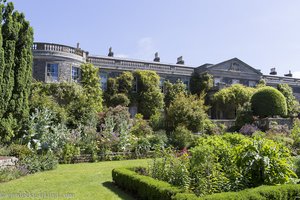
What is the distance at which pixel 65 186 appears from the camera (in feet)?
29.6

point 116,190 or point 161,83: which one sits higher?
point 161,83

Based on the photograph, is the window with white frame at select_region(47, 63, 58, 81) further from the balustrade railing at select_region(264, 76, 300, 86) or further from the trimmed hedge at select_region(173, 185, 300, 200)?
the balustrade railing at select_region(264, 76, 300, 86)

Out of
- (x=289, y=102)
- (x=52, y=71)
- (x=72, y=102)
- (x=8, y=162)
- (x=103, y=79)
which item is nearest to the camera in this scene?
(x=8, y=162)

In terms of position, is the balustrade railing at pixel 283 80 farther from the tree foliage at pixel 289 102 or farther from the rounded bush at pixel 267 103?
the rounded bush at pixel 267 103

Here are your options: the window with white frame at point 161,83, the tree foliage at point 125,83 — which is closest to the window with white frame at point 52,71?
the tree foliage at point 125,83

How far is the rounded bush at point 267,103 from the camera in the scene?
26531 millimetres

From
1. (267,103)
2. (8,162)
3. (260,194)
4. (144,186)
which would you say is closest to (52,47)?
(8,162)

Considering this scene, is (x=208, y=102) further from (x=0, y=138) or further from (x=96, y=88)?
(x=0, y=138)

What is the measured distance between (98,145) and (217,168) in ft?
31.8

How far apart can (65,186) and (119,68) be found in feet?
68.1

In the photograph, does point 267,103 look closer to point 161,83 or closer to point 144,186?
point 161,83

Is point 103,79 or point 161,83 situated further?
point 161,83

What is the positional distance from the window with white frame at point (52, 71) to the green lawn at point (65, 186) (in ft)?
44.0

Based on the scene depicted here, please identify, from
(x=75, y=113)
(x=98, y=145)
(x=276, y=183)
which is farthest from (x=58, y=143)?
(x=276, y=183)
